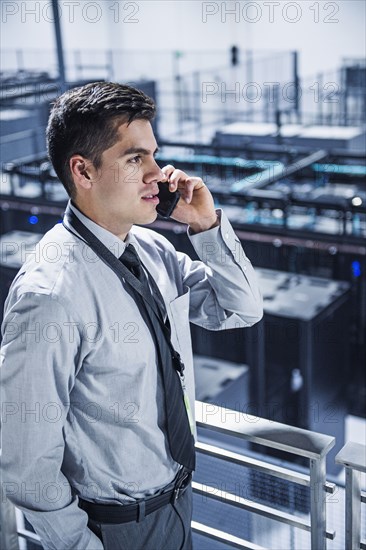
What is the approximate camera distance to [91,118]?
112cm

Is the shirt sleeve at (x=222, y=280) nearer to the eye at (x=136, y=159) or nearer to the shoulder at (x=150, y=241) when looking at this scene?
the shoulder at (x=150, y=241)

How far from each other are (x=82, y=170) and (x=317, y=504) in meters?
0.72

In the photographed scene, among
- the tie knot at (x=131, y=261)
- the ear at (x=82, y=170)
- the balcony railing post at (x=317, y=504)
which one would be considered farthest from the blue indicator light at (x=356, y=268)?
the ear at (x=82, y=170)

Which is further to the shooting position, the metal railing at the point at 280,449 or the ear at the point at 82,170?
the metal railing at the point at 280,449

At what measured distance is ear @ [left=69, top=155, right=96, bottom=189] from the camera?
1136 millimetres

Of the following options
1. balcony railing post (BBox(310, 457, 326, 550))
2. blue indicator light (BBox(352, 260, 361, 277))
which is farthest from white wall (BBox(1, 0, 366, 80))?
balcony railing post (BBox(310, 457, 326, 550))

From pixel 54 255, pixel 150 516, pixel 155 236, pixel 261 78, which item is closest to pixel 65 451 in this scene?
pixel 150 516

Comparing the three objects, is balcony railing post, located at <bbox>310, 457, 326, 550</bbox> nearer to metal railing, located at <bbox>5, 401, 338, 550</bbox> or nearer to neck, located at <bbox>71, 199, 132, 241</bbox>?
metal railing, located at <bbox>5, 401, 338, 550</bbox>

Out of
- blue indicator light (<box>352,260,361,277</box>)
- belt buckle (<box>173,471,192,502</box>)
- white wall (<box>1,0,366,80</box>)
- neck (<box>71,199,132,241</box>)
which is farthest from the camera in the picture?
white wall (<box>1,0,366,80</box>)

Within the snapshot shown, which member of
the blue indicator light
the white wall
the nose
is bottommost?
the blue indicator light

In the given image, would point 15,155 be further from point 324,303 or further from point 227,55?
point 227,55

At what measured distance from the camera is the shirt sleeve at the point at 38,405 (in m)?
1.07

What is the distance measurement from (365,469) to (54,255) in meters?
0.61

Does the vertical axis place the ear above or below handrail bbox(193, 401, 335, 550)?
above
